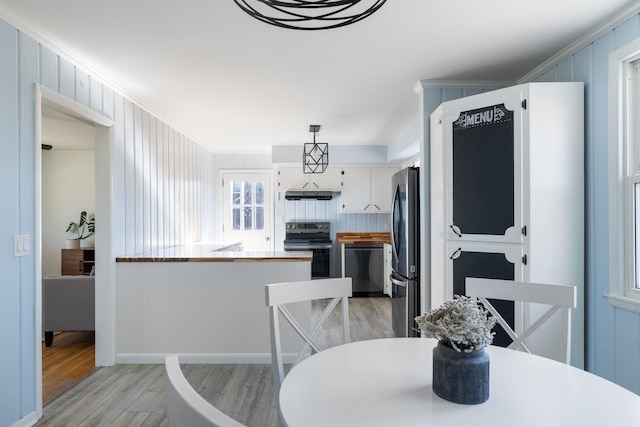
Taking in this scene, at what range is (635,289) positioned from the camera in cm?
200

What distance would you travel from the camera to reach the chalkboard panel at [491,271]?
2.44 metres

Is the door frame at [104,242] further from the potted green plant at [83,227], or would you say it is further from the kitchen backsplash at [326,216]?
the kitchen backsplash at [326,216]

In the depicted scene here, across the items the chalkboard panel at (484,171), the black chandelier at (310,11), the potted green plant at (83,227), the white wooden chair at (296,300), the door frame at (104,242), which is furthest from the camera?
the potted green plant at (83,227)

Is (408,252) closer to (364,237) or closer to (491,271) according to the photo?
(491,271)

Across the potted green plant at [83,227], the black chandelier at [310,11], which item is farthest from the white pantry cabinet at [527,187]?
the potted green plant at [83,227]

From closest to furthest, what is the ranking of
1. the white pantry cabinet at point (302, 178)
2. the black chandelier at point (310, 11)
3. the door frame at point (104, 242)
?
the black chandelier at point (310, 11) → the door frame at point (104, 242) → the white pantry cabinet at point (302, 178)

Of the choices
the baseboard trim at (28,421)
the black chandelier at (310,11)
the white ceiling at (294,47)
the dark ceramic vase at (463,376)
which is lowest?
the baseboard trim at (28,421)

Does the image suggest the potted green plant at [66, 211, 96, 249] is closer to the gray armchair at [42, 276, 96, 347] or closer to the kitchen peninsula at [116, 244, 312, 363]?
the gray armchair at [42, 276, 96, 347]

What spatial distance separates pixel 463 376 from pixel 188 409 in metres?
0.71

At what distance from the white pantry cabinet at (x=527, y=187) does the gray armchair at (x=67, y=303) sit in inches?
131

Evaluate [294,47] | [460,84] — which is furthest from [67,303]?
[460,84]

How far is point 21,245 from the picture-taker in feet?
6.95

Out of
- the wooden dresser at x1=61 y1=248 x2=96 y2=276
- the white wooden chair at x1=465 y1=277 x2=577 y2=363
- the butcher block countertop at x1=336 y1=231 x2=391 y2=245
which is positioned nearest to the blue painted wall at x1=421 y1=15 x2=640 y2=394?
the white wooden chair at x1=465 y1=277 x2=577 y2=363

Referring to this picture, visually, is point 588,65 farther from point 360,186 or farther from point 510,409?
point 360,186
